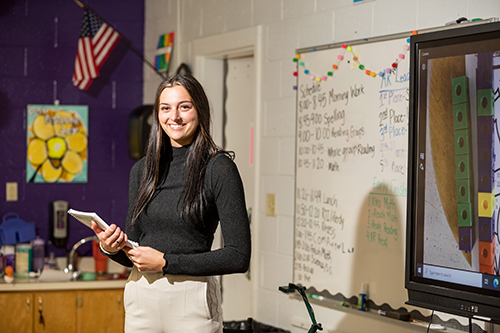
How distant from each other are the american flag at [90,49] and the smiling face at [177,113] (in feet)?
7.88

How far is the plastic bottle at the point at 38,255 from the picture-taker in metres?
3.78

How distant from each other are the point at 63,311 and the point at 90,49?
172 cm

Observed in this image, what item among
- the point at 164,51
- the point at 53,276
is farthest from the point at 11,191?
the point at 164,51

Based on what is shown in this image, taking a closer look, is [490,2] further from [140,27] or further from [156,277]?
[140,27]

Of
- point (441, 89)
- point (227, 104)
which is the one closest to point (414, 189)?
point (441, 89)

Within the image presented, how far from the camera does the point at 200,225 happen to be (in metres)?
1.75

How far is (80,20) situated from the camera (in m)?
4.06

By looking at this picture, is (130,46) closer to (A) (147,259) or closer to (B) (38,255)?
(B) (38,255)

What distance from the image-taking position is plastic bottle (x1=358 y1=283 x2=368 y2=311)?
8.29ft

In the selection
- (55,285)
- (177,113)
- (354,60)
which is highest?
(354,60)

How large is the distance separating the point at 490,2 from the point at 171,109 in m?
1.22

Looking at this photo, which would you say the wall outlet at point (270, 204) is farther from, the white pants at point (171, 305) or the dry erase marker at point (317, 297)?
the white pants at point (171, 305)

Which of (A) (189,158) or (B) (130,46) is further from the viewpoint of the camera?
(B) (130,46)

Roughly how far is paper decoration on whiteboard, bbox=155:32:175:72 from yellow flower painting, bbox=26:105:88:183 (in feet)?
1.96
